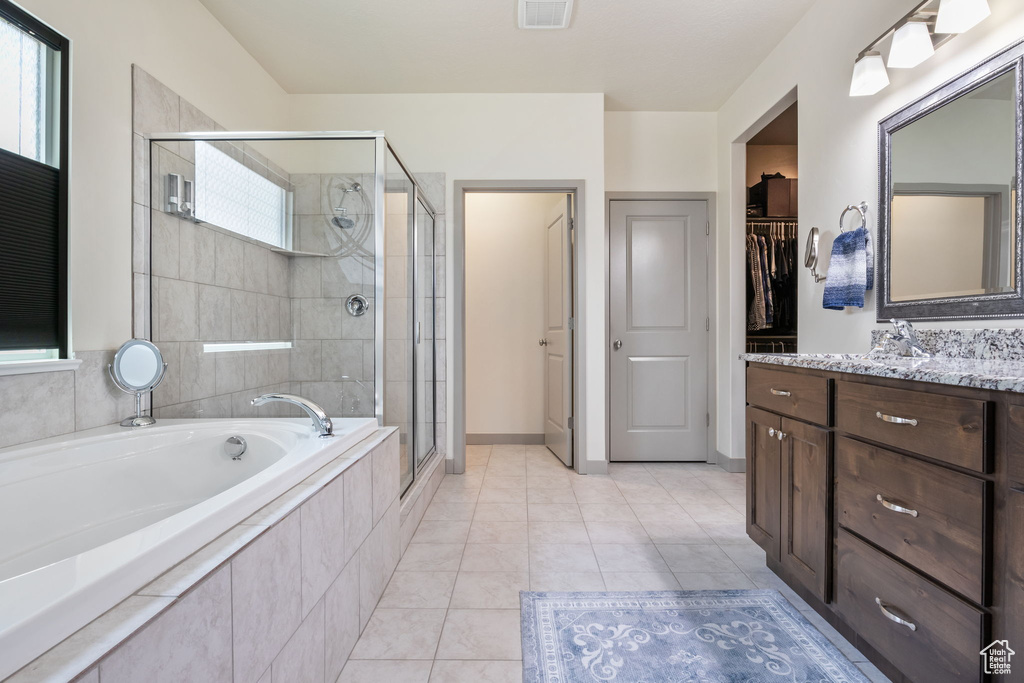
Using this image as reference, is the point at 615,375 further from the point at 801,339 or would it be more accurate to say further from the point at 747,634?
the point at 747,634

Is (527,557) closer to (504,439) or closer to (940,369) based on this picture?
(940,369)

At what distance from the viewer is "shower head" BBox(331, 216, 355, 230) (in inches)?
84.0

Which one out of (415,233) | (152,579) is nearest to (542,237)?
(415,233)

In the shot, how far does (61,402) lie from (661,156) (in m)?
3.59

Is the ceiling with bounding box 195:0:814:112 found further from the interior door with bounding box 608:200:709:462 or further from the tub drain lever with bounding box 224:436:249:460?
the tub drain lever with bounding box 224:436:249:460

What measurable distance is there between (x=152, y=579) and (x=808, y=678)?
5.08ft

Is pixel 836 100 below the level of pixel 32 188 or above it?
above

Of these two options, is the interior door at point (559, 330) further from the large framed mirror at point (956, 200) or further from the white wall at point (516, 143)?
Answer: the large framed mirror at point (956, 200)

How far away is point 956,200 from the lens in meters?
1.60

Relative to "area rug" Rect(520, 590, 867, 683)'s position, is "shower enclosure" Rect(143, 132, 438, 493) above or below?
above

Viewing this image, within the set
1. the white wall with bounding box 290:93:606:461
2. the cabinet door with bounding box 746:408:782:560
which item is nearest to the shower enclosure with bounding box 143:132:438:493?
the white wall with bounding box 290:93:606:461

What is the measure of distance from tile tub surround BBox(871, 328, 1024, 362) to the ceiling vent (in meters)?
2.08

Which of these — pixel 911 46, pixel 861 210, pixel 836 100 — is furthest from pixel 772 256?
pixel 911 46

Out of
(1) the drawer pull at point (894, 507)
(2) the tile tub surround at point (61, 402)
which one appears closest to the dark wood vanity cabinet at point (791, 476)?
(1) the drawer pull at point (894, 507)
